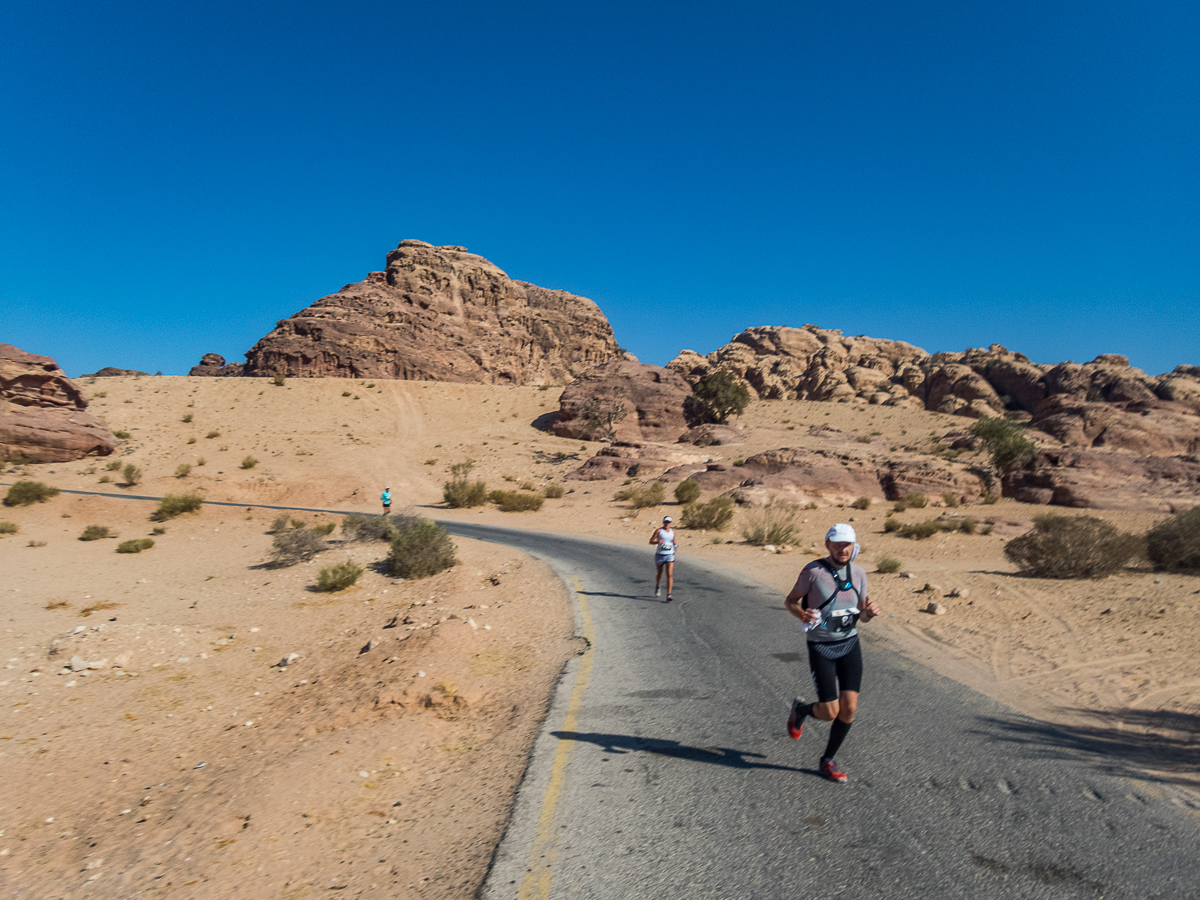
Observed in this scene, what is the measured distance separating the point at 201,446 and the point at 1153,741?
4894 centimetres

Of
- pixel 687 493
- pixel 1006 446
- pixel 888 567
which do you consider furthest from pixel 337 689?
pixel 1006 446

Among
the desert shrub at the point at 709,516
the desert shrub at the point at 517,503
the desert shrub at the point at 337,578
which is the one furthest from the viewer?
the desert shrub at the point at 517,503

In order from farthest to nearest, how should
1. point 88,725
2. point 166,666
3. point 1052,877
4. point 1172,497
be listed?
point 1172,497 → point 166,666 → point 88,725 → point 1052,877

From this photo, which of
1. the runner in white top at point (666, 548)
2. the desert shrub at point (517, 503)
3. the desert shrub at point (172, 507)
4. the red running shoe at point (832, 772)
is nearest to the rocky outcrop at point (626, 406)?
the desert shrub at point (517, 503)

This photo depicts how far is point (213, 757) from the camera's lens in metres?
5.18

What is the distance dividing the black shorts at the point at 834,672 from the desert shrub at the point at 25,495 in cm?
2836

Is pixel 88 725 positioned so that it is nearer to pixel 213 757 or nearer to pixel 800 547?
pixel 213 757

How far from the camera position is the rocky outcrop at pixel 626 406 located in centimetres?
4872

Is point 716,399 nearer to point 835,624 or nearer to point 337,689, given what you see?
point 337,689

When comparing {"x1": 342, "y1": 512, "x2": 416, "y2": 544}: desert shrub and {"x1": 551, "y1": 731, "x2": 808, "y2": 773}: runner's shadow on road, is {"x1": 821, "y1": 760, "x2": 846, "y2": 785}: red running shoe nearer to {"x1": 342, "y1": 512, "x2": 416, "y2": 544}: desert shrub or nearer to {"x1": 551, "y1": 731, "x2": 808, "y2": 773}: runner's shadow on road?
{"x1": 551, "y1": 731, "x2": 808, "y2": 773}: runner's shadow on road

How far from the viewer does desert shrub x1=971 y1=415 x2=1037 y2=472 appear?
2844cm

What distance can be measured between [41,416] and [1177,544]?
46.1 meters

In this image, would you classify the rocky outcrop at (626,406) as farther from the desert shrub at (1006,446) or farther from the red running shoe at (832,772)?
the red running shoe at (832,772)

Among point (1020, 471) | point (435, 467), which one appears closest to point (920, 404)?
point (1020, 471)
